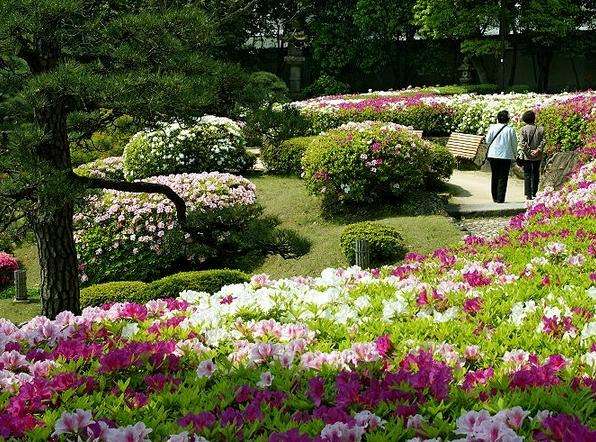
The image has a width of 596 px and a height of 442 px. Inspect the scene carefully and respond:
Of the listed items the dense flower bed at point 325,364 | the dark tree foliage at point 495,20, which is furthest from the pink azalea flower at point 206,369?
the dark tree foliage at point 495,20

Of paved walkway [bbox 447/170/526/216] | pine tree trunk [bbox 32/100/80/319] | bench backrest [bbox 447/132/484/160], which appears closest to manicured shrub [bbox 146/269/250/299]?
pine tree trunk [bbox 32/100/80/319]

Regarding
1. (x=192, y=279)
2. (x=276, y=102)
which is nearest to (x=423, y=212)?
(x=192, y=279)

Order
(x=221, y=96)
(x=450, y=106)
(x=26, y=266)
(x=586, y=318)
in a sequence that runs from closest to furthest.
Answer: (x=586, y=318)
(x=221, y=96)
(x=26, y=266)
(x=450, y=106)

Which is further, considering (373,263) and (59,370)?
(373,263)

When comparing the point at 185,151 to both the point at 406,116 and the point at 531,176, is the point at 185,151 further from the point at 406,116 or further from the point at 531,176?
the point at 531,176

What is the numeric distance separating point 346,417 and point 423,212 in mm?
9470

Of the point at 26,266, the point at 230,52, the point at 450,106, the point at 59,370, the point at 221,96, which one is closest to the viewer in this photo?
the point at 59,370

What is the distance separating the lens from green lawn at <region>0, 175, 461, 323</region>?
387 inches

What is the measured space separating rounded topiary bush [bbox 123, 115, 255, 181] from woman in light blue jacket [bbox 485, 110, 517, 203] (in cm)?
507

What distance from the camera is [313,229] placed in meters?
11.5

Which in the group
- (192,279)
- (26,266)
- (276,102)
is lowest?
(26,266)

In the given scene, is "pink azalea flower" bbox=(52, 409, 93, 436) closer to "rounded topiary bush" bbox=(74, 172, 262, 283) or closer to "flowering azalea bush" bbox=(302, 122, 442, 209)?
"rounded topiary bush" bbox=(74, 172, 262, 283)

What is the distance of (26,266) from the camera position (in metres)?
12.8

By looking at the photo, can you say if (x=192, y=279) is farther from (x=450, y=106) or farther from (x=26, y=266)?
(x=450, y=106)
